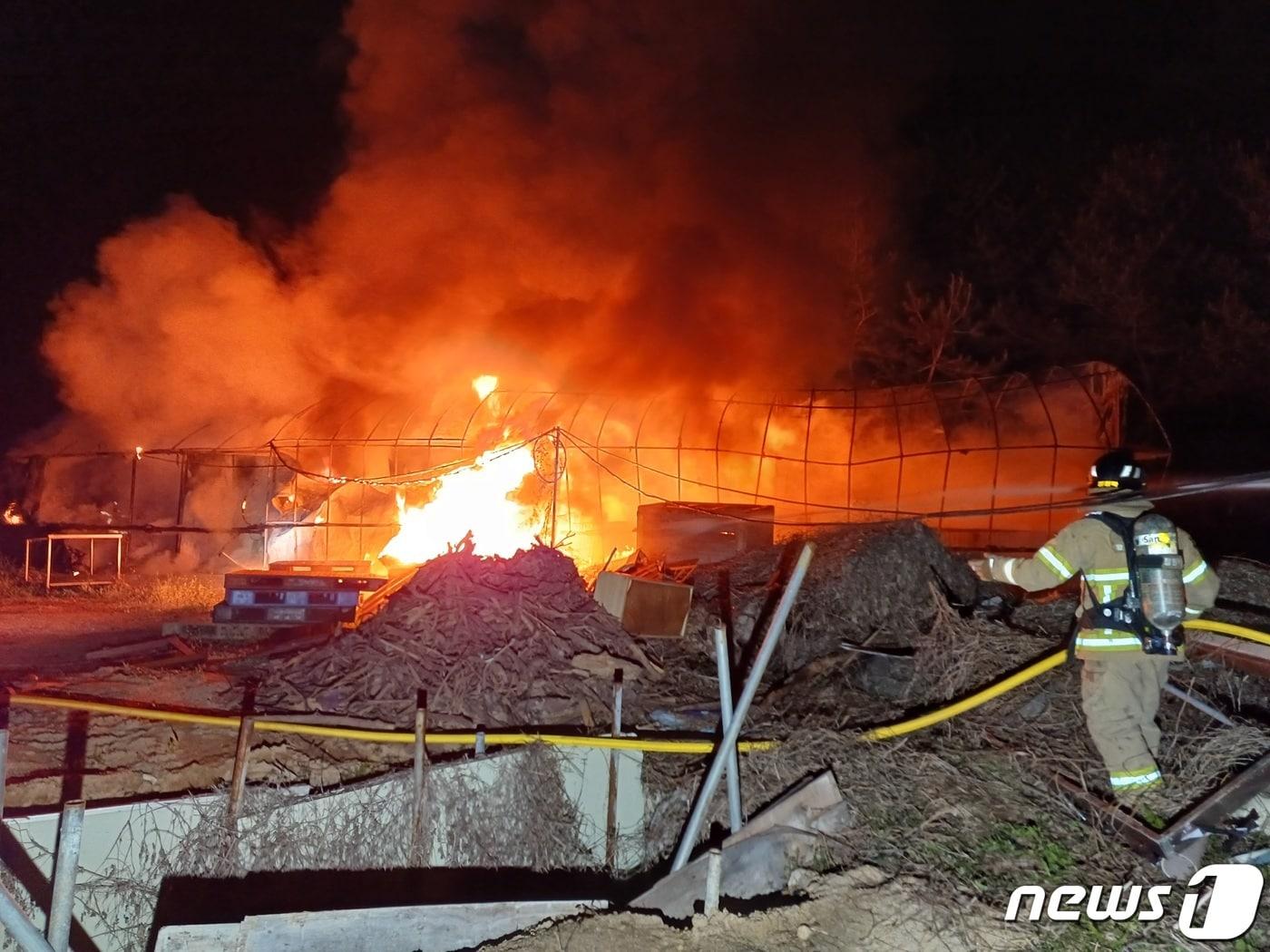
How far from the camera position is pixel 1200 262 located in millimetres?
16484

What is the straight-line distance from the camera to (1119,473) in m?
4.63

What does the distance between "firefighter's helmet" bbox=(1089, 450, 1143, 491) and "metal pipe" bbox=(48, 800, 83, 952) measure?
4.74m

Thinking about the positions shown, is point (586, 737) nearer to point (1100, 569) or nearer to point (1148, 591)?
point (1100, 569)

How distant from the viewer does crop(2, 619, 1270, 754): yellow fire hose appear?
188 inches

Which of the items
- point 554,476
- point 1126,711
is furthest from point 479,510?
point 1126,711

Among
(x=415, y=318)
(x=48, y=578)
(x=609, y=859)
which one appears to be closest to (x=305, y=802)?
(x=609, y=859)

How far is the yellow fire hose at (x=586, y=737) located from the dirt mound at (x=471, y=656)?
675 millimetres

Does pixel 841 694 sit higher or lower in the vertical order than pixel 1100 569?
lower

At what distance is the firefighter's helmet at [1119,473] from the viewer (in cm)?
462

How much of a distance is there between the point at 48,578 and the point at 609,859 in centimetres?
1170

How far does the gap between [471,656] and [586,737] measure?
4.91 feet

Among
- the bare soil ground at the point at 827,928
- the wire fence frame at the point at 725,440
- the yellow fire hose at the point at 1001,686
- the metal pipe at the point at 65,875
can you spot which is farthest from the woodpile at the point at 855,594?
the wire fence frame at the point at 725,440

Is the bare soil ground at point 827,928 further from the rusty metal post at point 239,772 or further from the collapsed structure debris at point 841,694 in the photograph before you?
the rusty metal post at point 239,772

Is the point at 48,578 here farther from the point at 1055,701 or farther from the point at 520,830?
the point at 1055,701
